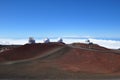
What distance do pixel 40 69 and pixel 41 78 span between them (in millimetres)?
7946

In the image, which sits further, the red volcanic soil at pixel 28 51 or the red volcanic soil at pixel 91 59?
the red volcanic soil at pixel 28 51

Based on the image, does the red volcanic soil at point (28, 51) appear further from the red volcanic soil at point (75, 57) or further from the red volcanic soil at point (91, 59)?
the red volcanic soil at point (91, 59)

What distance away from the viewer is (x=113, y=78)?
3306 centimetres

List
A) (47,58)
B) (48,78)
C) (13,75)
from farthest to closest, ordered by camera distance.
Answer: (47,58)
(13,75)
(48,78)

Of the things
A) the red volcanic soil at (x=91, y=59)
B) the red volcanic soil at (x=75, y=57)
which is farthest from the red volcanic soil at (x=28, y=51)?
the red volcanic soil at (x=91, y=59)

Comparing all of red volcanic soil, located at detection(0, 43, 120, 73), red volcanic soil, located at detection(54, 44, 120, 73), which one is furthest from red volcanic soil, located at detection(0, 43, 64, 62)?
red volcanic soil, located at detection(54, 44, 120, 73)

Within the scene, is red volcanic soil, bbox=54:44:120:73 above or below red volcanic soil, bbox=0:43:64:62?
below

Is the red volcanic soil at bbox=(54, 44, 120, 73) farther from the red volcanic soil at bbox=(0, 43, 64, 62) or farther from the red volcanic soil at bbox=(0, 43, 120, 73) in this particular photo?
the red volcanic soil at bbox=(0, 43, 64, 62)

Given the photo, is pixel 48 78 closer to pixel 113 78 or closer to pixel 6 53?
pixel 113 78

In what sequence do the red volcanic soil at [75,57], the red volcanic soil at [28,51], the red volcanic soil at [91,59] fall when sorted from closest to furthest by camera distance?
the red volcanic soil at [75,57], the red volcanic soil at [91,59], the red volcanic soil at [28,51]

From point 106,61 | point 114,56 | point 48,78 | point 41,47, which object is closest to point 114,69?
point 106,61

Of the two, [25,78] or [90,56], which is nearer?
[25,78]

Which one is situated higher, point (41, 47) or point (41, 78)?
point (41, 47)

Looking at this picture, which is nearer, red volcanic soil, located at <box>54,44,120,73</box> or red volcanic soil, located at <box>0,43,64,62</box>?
red volcanic soil, located at <box>54,44,120,73</box>
